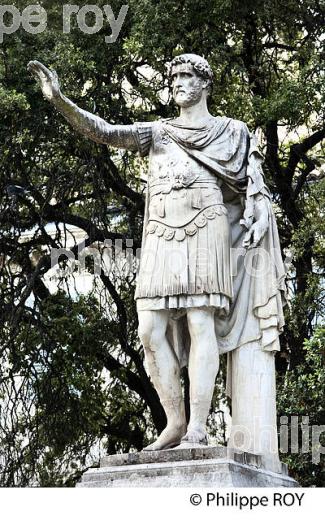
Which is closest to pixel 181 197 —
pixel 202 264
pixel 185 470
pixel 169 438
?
pixel 202 264

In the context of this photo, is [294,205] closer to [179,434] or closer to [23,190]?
[23,190]

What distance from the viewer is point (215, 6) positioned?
15766 millimetres

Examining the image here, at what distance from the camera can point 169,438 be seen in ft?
32.1

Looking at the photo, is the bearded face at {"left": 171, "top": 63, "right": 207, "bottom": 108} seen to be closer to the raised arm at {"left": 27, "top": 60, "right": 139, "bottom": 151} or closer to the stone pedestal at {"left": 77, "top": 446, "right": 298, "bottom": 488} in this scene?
the raised arm at {"left": 27, "top": 60, "right": 139, "bottom": 151}

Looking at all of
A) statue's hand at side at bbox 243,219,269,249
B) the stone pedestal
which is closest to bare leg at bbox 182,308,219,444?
the stone pedestal

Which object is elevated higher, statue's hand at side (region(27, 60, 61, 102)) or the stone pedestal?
statue's hand at side (region(27, 60, 61, 102))

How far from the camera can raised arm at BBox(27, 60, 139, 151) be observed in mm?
9961

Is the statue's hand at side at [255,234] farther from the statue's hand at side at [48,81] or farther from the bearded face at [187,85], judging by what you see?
the statue's hand at side at [48,81]

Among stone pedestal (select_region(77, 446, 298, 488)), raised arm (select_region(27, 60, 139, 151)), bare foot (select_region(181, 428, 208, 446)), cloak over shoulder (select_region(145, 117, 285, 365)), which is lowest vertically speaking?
stone pedestal (select_region(77, 446, 298, 488))

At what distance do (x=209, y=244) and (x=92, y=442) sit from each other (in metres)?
7.73

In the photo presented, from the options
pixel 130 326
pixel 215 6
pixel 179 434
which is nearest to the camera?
pixel 179 434

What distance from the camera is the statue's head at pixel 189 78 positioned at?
1025 cm

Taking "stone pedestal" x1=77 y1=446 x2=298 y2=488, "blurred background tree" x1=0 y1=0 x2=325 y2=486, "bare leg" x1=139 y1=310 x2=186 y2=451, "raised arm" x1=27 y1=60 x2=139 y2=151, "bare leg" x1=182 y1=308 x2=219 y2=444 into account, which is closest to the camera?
"stone pedestal" x1=77 y1=446 x2=298 y2=488

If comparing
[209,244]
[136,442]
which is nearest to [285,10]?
[136,442]
